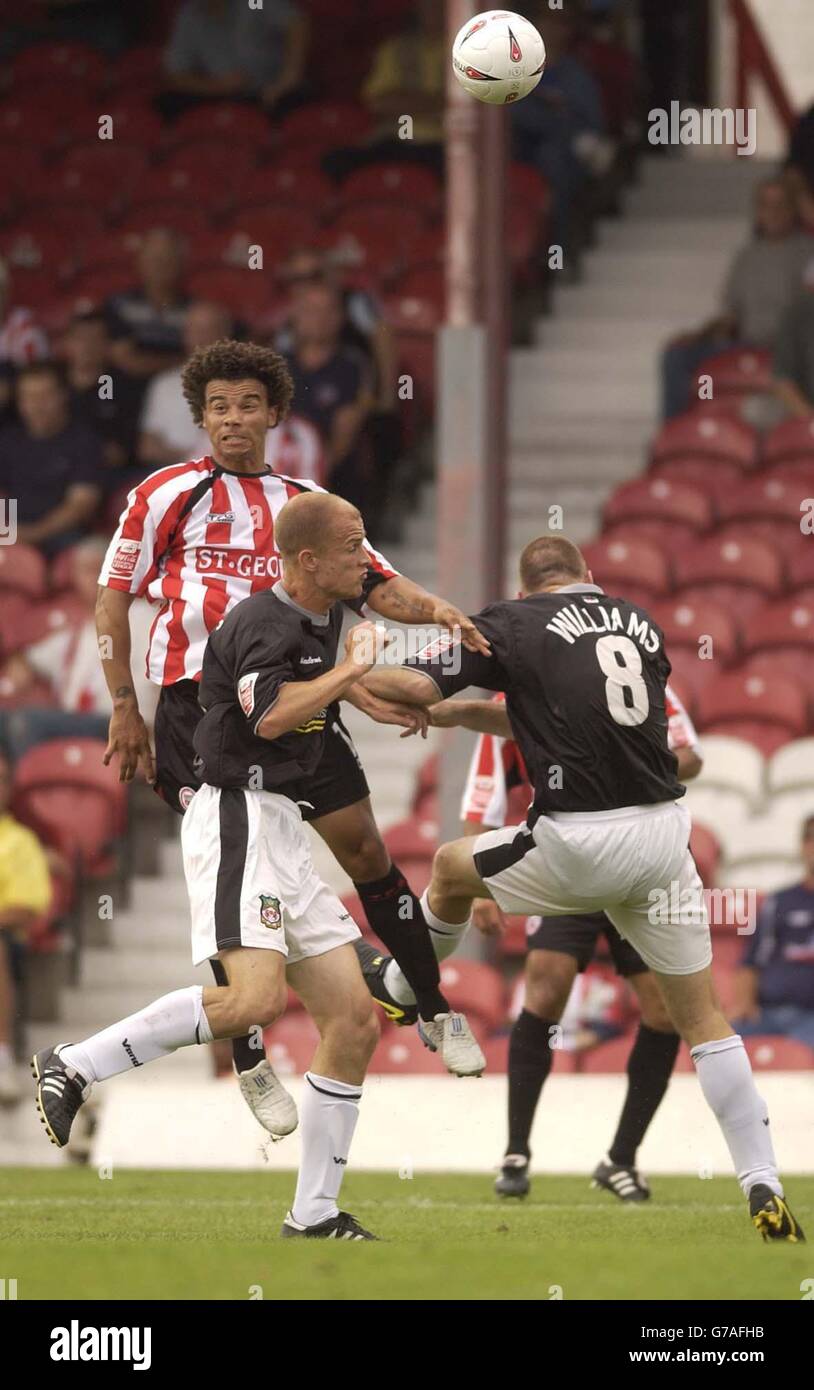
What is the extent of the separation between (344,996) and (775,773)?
Answer: 552 cm

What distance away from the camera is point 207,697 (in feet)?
21.7

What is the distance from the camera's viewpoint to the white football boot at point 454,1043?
718 centimetres

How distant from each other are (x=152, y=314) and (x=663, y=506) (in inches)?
129

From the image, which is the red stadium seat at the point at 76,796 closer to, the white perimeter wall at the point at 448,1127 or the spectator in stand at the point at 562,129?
the white perimeter wall at the point at 448,1127

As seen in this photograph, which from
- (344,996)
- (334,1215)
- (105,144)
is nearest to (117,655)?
(344,996)

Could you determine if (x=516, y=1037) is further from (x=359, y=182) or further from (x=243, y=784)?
(x=359, y=182)

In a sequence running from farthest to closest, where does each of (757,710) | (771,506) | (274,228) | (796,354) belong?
1. (274,228)
2. (796,354)
3. (771,506)
4. (757,710)

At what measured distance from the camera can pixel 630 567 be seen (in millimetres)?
12906

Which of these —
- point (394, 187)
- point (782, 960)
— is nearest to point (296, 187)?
point (394, 187)

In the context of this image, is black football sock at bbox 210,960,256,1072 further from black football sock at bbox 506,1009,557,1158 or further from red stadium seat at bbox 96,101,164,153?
red stadium seat at bbox 96,101,164,153

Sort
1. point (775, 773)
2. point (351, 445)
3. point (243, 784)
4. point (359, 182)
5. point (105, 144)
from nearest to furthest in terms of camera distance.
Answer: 1. point (243, 784)
2. point (775, 773)
3. point (351, 445)
4. point (359, 182)
5. point (105, 144)

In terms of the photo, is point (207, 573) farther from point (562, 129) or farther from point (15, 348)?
point (562, 129)

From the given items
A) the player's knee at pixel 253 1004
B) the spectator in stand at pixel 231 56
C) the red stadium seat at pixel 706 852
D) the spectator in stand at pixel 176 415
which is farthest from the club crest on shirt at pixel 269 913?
the spectator in stand at pixel 231 56

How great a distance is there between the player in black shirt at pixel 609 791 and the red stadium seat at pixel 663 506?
21.6 ft
